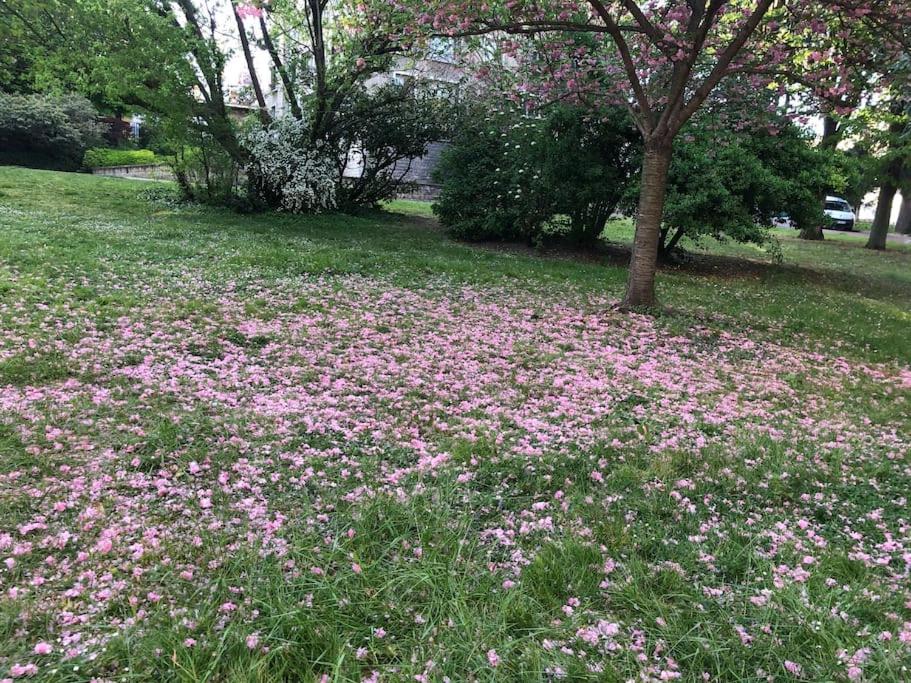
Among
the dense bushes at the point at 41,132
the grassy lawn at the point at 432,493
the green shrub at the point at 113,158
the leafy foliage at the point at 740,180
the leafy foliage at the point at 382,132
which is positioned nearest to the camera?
the grassy lawn at the point at 432,493

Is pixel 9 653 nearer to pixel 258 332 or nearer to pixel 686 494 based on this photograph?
pixel 686 494

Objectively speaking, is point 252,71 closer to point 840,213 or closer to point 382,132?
point 382,132

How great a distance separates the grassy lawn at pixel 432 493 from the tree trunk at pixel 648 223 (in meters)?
0.55

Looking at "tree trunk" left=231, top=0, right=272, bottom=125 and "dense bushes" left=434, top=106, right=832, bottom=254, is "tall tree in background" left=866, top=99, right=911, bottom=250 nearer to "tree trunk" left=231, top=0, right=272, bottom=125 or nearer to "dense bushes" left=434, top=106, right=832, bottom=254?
"dense bushes" left=434, top=106, right=832, bottom=254

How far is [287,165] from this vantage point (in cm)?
1303

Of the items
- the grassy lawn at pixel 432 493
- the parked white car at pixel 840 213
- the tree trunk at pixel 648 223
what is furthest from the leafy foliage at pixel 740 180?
the parked white car at pixel 840 213

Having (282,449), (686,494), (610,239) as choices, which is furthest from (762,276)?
(282,449)

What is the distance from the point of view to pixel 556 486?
291 cm

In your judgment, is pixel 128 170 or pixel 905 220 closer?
pixel 128 170

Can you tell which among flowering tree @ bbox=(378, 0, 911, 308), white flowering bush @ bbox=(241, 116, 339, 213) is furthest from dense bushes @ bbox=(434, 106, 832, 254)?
white flowering bush @ bbox=(241, 116, 339, 213)

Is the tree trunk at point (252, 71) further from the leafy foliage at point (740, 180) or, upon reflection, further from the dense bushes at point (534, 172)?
the leafy foliage at point (740, 180)

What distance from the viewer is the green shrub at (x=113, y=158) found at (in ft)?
77.4

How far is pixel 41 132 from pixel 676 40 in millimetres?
22989

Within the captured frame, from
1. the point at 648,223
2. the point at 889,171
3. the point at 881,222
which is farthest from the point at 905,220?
the point at 648,223
